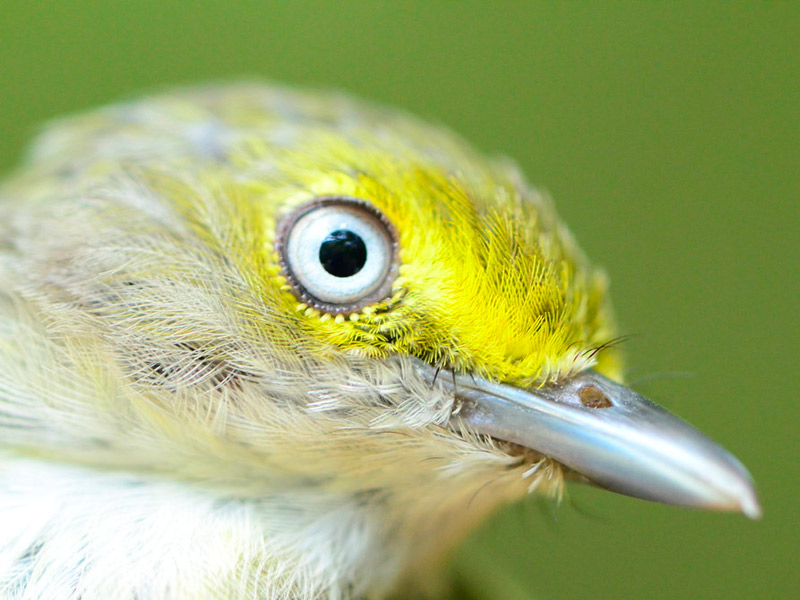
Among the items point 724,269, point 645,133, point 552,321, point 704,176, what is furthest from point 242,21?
point 552,321

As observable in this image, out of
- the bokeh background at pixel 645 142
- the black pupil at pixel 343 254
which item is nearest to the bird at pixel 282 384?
the black pupil at pixel 343 254

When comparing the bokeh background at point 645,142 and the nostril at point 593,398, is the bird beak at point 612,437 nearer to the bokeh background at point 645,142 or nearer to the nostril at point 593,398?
the nostril at point 593,398

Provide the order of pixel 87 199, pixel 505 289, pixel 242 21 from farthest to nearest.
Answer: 1. pixel 242 21
2. pixel 87 199
3. pixel 505 289

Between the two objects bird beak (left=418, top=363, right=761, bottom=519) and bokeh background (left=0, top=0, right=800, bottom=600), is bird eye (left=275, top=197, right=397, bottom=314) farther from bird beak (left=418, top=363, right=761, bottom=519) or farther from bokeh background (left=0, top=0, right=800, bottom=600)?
bokeh background (left=0, top=0, right=800, bottom=600)

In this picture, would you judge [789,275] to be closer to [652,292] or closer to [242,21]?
[652,292]

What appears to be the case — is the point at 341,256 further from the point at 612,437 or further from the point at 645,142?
the point at 645,142
